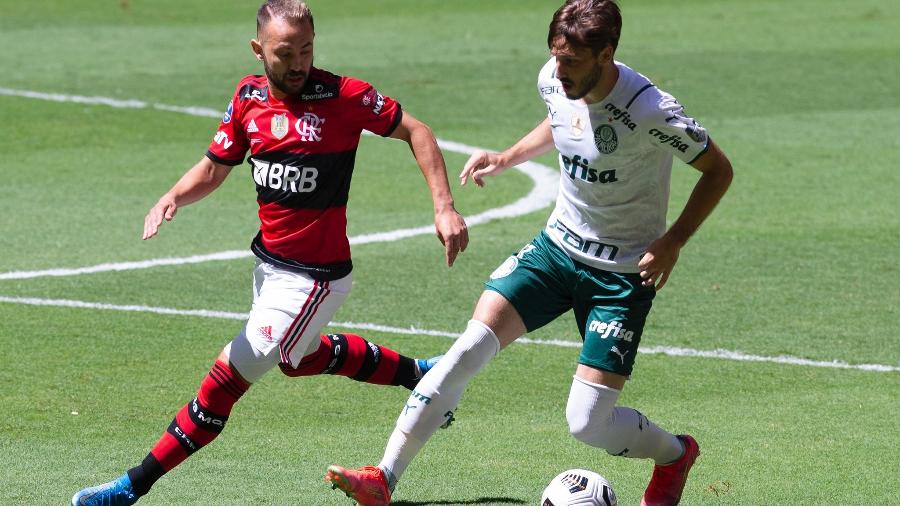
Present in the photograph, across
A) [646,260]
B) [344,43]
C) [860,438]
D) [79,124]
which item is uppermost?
[646,260]

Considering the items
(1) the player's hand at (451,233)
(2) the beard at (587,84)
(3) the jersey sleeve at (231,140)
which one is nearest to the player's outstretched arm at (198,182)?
(3) the jersey sleeve at (231,140)

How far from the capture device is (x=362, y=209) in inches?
505

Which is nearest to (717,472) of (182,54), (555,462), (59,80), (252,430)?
(555,462)

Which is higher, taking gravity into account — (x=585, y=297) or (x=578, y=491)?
(x=585, y=297)

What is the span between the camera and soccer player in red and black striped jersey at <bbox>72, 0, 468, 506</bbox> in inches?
250

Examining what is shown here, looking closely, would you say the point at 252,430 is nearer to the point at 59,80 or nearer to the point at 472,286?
the point at 472,286

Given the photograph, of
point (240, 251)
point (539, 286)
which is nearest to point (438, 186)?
point (539, 286)

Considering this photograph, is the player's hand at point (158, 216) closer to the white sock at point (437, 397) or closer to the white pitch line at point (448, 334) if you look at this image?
the white sock at point (437, 397)

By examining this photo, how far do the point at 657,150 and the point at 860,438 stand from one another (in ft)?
6.85

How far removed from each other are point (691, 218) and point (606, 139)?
0.46 meters

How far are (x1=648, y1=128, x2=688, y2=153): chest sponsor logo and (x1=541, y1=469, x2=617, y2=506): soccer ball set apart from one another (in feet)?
4.40

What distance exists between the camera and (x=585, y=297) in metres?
6.39

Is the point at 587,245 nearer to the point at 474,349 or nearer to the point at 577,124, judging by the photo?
the point at 577,124

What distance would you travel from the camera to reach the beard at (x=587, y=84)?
605 centimetres
